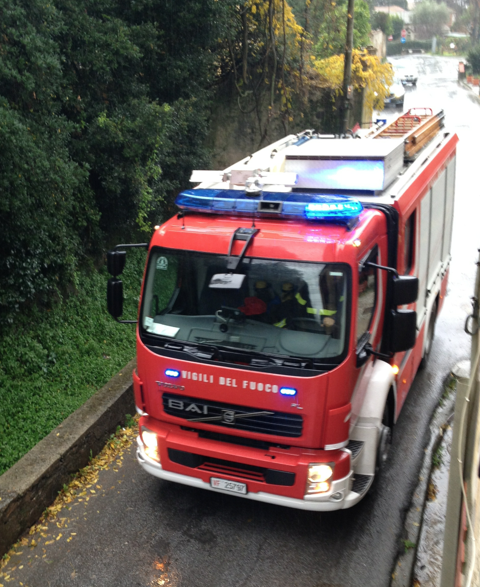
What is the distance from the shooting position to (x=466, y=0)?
8000cm

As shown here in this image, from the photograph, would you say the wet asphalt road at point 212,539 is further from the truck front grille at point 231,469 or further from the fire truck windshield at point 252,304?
the fire truck windshield at point 252,304

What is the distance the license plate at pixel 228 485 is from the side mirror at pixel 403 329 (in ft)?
5.82

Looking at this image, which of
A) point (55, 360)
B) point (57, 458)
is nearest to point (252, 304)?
point (57, 458)

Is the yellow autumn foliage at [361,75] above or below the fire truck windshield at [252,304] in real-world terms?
above

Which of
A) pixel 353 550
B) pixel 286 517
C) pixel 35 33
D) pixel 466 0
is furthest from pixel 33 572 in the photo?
pixel 466 0

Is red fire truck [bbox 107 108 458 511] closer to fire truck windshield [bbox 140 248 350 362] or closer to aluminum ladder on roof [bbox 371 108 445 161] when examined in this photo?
fire truck windshield [bbox 140 248 350 362]

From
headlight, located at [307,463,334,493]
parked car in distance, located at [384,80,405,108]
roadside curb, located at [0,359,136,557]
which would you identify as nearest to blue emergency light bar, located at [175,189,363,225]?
headlight, located at [307,463,334,493]

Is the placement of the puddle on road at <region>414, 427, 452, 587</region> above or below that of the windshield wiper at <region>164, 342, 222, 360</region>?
below

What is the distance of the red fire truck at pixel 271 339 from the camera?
15.4 feet

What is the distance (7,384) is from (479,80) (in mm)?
49731

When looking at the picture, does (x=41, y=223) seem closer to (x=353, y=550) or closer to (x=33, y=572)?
(x=33, y=572)

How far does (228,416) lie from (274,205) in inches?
71.3

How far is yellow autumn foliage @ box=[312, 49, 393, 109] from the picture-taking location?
62.4ft

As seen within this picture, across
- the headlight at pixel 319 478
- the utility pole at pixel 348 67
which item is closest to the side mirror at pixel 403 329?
the headlight at pixel 319 478
